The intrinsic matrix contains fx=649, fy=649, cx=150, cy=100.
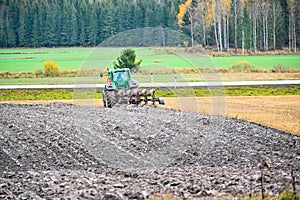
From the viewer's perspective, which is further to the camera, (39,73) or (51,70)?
(39,73)

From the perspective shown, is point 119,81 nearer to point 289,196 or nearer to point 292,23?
point 289,196

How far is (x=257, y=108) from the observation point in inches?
1185

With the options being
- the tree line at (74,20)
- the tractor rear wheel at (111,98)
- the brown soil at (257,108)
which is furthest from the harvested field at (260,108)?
the tree line at (74,20)

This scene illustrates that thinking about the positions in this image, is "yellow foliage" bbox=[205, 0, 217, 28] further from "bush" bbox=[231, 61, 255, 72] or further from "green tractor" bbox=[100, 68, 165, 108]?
"green tractor" bbox=[100, 68, 165, 108]

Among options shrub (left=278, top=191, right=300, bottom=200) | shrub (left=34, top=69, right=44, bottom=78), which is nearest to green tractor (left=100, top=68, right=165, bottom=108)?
shrub (left=278, top=191, right=300, bottom=200)

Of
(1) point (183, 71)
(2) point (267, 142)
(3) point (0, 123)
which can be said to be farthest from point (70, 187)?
(1) point (183, 71)

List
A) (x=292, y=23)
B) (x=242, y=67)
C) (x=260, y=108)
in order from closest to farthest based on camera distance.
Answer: (x=260, y=108) < (x=242, y=67) < (x=292, y=23)

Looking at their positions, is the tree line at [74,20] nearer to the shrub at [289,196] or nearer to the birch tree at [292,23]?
the birch tree at [292,23]

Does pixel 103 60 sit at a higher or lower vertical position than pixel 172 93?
higher

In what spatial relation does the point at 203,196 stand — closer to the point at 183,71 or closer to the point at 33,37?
the point at 183,71

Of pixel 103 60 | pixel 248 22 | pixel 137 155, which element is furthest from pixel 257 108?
pixel 248 22

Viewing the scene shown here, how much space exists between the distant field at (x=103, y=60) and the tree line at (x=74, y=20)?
158 cm

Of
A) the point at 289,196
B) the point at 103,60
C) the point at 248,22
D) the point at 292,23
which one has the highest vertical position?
the point at 248,22

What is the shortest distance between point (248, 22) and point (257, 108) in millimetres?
50756
